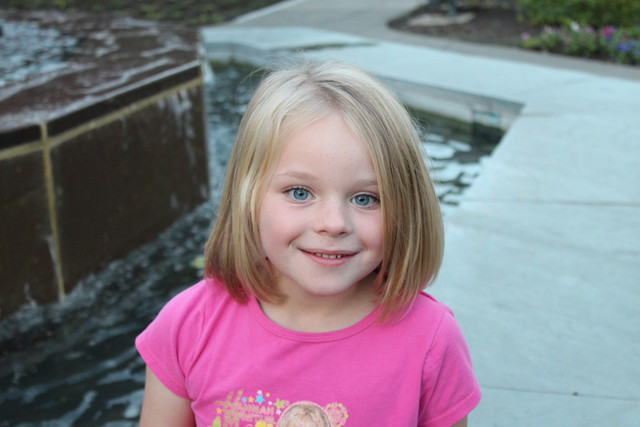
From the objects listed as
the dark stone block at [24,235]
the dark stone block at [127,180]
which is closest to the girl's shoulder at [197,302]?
the dark stone block at [24,235]

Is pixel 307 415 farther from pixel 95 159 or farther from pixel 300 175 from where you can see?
pixel 95 159

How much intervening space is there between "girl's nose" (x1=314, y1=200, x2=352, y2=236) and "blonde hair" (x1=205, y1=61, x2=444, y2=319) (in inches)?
3.1

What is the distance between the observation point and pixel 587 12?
33.0 feet

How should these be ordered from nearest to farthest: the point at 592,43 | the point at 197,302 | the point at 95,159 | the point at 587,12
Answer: the point at 197,302 < the point at 95,159 < the point at 592,43 < the point at 587,12

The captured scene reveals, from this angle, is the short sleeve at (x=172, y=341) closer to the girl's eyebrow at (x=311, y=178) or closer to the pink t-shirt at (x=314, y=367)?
the pink t-shirt at (x=314, y=367)

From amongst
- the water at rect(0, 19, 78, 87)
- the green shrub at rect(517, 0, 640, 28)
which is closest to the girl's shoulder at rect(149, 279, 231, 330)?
the water at rect(0, 19, 78, 87)

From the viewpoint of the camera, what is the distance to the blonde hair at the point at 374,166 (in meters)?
1.62

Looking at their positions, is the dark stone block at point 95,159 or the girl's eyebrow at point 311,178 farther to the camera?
the dark stone block at point 95,159

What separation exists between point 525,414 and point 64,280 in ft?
6.85

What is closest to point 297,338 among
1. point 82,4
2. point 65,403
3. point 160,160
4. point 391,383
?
point 391,383

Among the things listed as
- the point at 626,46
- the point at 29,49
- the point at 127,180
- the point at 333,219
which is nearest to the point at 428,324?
the point at 333,219

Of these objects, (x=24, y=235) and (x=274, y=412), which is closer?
(x=274, y=412)

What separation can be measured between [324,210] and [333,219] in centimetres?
3

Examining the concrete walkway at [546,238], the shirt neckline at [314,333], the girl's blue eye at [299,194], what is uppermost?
the girl's blue eye at [299,194]
